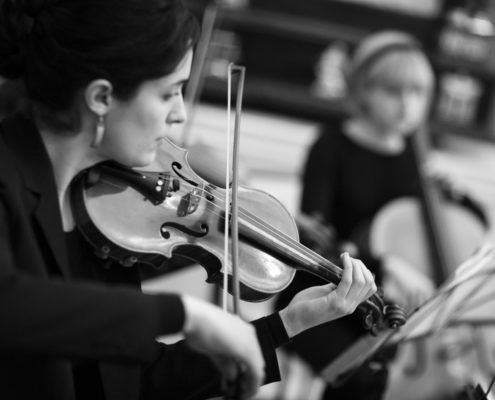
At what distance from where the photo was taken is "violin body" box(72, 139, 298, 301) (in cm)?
91

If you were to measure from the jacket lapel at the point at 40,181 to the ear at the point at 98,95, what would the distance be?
9 centimetres

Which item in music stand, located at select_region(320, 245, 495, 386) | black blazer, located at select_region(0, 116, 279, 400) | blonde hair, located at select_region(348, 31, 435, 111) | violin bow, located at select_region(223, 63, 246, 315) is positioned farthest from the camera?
blonde hair, located at select_region(348, 31, 435, 111)

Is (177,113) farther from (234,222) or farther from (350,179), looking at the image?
(350,179)

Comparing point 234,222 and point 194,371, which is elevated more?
point 234,222

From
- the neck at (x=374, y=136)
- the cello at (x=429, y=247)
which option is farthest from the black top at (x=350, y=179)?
the cello at (x=429, y=247)

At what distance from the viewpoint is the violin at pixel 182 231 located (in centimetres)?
91

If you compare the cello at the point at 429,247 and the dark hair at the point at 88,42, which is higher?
the dark hair at the point at 88,42

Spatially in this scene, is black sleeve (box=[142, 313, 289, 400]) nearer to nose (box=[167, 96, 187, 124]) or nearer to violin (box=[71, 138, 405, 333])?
violin (box=[71, 138, 405, 333])

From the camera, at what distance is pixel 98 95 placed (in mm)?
831

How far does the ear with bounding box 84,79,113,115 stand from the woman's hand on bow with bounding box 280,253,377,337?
0.36 metres

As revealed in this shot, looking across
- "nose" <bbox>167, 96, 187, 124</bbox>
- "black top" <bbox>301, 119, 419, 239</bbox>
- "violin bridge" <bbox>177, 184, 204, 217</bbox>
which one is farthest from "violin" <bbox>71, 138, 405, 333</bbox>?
"black top" <bbox>301, 119, 419, 239</bbox>

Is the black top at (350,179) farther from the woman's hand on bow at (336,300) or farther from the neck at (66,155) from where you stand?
the neck at (66,155)

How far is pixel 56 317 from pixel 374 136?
1.51 meters

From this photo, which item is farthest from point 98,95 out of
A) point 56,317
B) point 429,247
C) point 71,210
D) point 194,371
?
point 429,247
